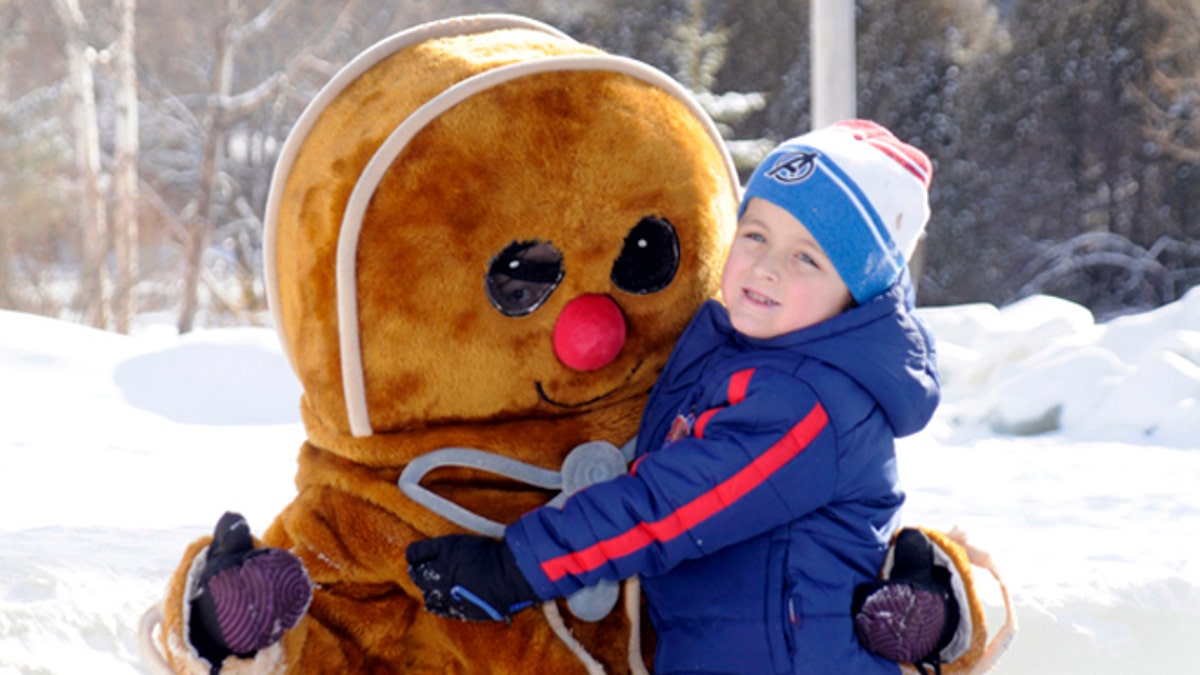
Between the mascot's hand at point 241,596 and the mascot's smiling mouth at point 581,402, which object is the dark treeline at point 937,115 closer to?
the mascot's smiling mouth at point 581,402

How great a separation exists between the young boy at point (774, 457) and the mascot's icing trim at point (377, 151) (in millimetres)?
217

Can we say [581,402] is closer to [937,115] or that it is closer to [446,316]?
[446,316]

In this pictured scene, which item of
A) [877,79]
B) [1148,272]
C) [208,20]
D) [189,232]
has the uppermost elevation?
[208,20]

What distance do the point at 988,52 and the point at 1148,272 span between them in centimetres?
276

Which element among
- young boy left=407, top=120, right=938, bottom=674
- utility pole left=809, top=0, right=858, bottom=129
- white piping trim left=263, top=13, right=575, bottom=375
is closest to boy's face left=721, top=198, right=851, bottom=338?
young boy left=407, top=120, right=938, bottom=674

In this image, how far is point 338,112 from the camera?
5.41 feet

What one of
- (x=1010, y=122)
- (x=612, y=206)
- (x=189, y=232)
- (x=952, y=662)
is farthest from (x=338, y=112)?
(x=1010, y=122)

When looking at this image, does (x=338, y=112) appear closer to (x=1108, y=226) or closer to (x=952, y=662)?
(x=952, y=662)

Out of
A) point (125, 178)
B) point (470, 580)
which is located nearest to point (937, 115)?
point (125, 178)

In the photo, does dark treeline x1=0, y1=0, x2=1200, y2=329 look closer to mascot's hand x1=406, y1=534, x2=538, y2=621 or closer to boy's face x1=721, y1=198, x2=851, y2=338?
boy's face x1=721, y1=198, x2=851, y2=338

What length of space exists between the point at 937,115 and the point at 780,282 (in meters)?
11.5

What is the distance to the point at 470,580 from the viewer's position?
1.44 meters

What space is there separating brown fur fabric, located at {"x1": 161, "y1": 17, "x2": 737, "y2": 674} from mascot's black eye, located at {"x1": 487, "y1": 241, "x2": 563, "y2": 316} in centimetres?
1

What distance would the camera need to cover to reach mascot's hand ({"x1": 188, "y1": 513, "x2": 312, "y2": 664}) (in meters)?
1.37
